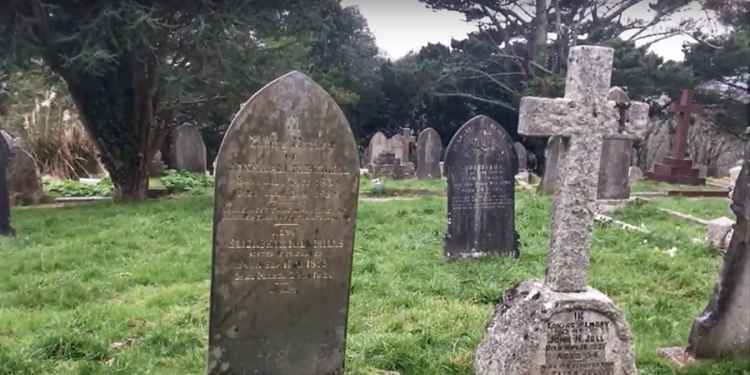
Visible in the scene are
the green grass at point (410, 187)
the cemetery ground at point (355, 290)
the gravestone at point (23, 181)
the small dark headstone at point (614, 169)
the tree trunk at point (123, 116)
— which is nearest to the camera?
the cemetery ground at point (355, 290)

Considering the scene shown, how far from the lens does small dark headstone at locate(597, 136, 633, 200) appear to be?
10852 millimetres

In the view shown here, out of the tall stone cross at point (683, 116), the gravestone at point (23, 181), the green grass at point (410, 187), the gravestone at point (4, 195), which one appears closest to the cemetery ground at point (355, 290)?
the gravestone at point (4, 195)

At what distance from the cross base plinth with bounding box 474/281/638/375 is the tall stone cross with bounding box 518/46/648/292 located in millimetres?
121

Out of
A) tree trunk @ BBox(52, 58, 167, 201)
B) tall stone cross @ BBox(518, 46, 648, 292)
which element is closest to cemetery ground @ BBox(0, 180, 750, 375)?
tall stone cross @ BBox(518, 46, 648, 292)

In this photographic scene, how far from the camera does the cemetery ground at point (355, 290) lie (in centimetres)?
409

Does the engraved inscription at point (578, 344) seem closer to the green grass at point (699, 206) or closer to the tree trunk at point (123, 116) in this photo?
the green grass at point (699, 206)

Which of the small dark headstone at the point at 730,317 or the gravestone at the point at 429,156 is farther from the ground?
the gravestone at the point at 429,156

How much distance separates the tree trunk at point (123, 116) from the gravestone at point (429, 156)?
7608 mm

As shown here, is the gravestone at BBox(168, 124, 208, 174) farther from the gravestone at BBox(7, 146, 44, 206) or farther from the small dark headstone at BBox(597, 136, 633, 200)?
the small dark headstone at BBox(597, 136, 633, 200)

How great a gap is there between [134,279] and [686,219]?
8.35 metres

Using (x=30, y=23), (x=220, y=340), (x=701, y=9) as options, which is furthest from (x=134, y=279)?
(x=701, y=9)

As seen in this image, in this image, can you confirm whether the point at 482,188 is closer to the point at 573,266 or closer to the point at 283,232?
the point at 573,266

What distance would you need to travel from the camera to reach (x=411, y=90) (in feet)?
83.7

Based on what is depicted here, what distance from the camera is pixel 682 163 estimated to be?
17.9m
